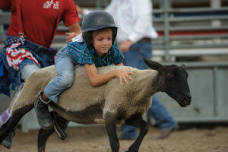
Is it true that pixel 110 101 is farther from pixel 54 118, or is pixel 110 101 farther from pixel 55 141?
pixel 55 141

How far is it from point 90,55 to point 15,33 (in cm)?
118

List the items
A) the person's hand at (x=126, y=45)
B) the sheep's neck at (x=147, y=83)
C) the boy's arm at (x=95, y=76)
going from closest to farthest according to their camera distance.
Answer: the sheep's neck at (x=147, y=83)
the boy's arm at (x=95, y=76)
the person's hand at (x=126, y=45)

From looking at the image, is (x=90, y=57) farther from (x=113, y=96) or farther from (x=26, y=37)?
(x=26, y=37)

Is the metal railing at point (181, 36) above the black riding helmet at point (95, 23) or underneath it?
underneath

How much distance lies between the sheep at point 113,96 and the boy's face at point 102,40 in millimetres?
225

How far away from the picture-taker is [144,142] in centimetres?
637

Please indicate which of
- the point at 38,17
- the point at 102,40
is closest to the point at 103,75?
the point at 102,40

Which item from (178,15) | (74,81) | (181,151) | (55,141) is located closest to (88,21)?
(74,81)

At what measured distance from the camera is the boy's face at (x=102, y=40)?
161 inches

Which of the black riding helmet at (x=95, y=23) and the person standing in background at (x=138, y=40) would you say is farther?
the person standing in background at (x=138, y=40)

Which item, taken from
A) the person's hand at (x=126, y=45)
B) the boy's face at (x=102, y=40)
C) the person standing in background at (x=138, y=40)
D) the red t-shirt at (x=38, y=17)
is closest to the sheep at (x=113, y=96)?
the boy's face at (x=102, y=40)

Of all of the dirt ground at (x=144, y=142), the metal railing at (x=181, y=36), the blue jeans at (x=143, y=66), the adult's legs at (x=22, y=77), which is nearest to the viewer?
the adult's legs at (x=22, y=77)

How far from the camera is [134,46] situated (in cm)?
643

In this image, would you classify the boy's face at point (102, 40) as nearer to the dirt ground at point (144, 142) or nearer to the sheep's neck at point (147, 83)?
the sheep's neck at point (147, 83)
